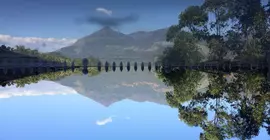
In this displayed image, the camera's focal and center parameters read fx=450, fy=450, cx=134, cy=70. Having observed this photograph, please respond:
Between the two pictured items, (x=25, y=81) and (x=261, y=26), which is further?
(x=261, y=26)

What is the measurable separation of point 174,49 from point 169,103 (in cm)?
4336

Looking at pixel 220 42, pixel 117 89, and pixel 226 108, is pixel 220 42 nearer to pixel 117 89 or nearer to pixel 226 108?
pixel 117 89

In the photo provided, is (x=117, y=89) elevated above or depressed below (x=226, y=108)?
below

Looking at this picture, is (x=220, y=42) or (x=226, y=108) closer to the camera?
(x=226, y=108)

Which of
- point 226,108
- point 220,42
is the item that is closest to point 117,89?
point 220,42

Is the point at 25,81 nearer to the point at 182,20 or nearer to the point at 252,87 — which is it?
the point at 252,87

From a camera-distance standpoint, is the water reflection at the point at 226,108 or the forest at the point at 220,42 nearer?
the water reflection at the point at 226,108

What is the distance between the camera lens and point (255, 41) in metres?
71.7

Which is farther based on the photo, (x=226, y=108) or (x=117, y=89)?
(x=117, y=89)

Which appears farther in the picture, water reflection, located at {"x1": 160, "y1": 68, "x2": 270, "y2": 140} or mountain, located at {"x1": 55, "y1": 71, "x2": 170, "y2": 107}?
mountain, located at {"x1": 55, "y1": 71, "x2": 170, "y2": 107}

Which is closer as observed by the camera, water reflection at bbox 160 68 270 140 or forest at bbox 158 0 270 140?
water reflection at bbox 160 68 270 140

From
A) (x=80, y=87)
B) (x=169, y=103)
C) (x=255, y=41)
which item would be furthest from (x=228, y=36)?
(x=169, y=103)

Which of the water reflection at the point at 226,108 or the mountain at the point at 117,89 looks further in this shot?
the mountain at the point at 117,89

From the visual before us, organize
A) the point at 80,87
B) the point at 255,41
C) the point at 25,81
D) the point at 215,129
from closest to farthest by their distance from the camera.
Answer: the point at 215,129 → the point at 25,81 → the point at 80,87 → the point at 255,41
